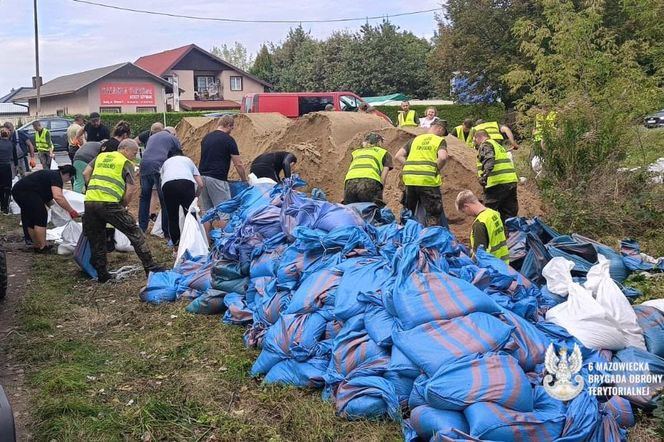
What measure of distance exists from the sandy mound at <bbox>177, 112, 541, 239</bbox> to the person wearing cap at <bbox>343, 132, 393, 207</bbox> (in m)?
1.44

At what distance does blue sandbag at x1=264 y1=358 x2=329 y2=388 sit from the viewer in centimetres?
407

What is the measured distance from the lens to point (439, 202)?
293 inches

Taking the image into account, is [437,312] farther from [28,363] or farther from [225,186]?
[225,186]

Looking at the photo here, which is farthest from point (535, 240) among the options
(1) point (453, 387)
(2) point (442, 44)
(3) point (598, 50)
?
(2) point (442, 44)

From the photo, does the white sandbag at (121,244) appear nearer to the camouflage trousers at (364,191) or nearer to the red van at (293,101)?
the camouflage trousers at (364,191)

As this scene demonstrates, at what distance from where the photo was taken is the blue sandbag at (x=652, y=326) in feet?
13.3

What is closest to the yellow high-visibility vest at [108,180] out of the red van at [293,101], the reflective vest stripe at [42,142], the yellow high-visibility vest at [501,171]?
the yellow high-visibility vest at [501,171]

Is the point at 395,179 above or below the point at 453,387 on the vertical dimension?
above

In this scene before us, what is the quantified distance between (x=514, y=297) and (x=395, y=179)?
5162 mm

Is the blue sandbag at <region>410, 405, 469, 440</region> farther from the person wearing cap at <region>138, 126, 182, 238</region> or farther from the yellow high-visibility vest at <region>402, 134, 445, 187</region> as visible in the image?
the person wearing cap at <region>138, 126, 182, 238</region>

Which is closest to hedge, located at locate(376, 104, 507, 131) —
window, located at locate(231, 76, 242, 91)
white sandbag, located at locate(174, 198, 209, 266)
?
window, located at locate(231, 76, 242, 91)

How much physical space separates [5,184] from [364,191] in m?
7.12

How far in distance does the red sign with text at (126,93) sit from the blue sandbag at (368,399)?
3838cm

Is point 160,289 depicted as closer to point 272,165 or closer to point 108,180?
point 108,180
